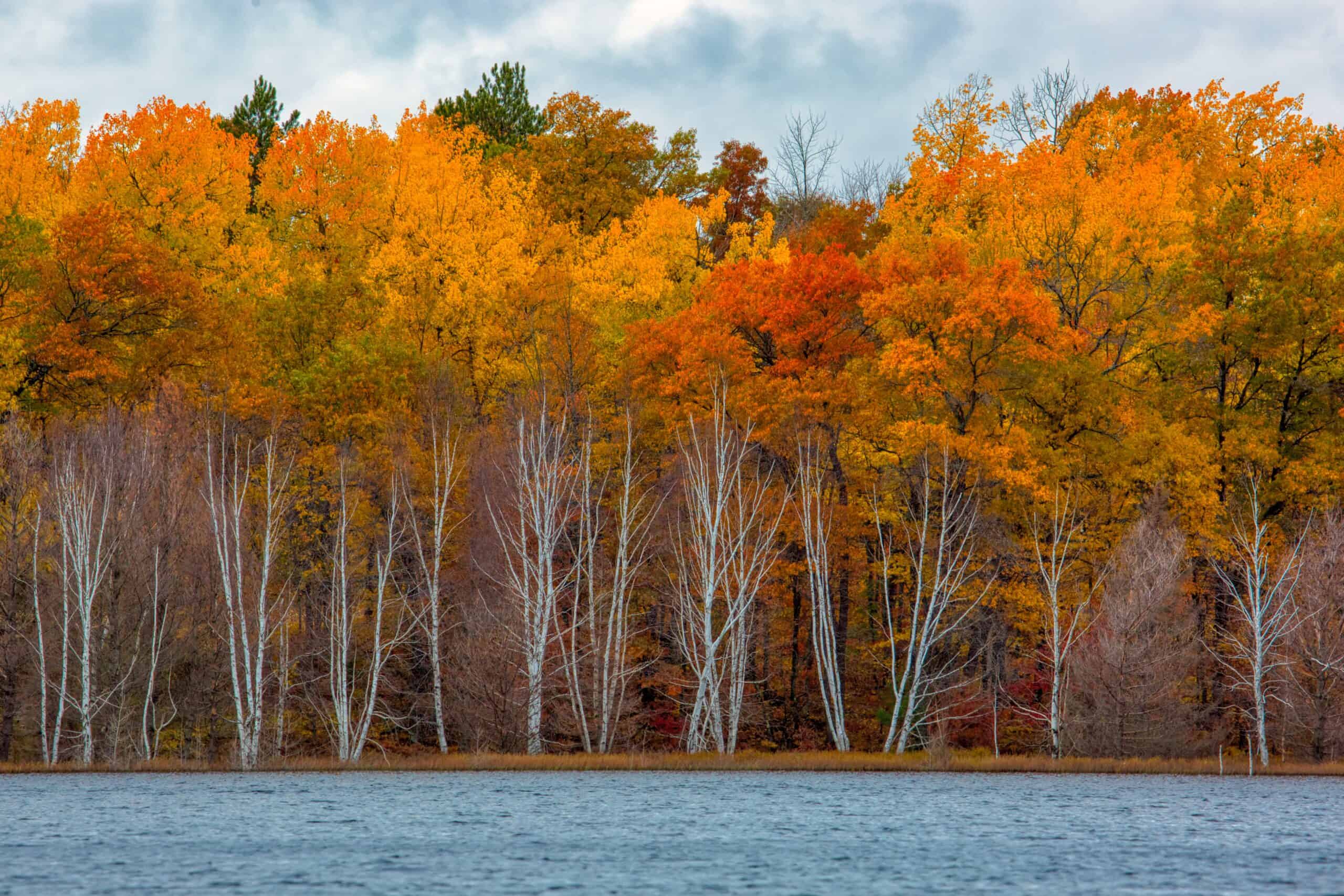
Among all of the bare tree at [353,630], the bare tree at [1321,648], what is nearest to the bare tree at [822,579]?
the bare tree at [353,630]

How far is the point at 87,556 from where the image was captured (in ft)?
105

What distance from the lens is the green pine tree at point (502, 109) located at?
7306 centimetres

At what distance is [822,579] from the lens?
35344 mm

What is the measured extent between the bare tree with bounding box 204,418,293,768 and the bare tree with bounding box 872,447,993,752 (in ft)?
48.1

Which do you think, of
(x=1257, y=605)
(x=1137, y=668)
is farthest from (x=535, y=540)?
(x=1257, y=605)

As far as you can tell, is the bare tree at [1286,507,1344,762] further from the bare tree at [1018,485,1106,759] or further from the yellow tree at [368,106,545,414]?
the yellow tree at [368,106,545,414]

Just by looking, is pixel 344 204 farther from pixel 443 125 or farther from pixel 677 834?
pixel 677 834

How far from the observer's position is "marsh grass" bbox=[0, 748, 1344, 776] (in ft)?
92.3

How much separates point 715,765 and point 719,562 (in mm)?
8838

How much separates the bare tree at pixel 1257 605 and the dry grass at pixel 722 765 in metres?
2.39

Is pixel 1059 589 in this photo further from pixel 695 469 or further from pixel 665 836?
pixel 665 836

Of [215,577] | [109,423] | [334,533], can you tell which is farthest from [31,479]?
[334,533]

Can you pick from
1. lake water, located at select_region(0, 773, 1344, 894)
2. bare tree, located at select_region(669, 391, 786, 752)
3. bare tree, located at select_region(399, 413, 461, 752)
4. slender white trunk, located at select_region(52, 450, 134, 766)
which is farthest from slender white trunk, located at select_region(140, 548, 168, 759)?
bare tree, located at select_region(669, 391, 786, 752)

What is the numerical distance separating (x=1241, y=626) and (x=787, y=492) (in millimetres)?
12208
